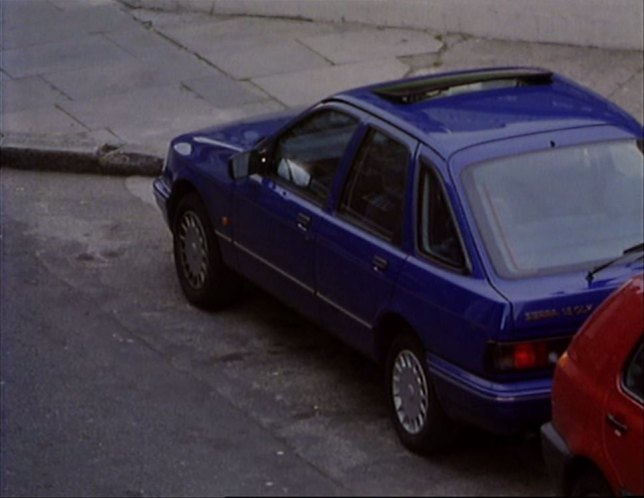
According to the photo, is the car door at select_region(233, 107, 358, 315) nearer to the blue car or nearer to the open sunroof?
the blue car

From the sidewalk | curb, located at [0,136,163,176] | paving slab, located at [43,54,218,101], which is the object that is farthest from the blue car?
paving slab, located at [43,54,218,101]

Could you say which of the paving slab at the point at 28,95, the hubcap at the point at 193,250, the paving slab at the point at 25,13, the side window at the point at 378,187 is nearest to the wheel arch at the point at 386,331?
the side window at the point at 378,187

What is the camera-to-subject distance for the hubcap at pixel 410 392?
8461 millimetres

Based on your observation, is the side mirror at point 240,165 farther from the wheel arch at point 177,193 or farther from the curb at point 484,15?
the curb at point 484,15

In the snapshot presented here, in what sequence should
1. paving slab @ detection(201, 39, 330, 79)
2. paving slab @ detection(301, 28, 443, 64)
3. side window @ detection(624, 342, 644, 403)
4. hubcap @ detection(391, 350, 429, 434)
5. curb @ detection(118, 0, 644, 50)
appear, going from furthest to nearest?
paving slab @ detection(301, 28, 443, 64), paving slab @ detection(201, 39, 330, 79), curb @ detection(118, 0, 644, 50), hubcap @ detection(391, 350, 429, 434), side window @ detection(624, 342, 644, 403)

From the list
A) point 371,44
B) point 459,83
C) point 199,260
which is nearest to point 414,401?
point 459,83

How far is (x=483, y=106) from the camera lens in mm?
9023

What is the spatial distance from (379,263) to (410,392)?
0.65 m

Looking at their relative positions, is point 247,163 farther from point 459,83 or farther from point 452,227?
point 452,227

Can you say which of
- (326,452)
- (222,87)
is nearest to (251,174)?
(326,452)

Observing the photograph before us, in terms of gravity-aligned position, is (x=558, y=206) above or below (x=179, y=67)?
above

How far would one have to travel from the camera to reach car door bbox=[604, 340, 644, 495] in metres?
6.40

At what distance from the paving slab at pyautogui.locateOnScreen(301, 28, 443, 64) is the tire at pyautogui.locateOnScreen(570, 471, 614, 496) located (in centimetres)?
886

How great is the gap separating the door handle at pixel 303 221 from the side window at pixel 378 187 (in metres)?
0.25
